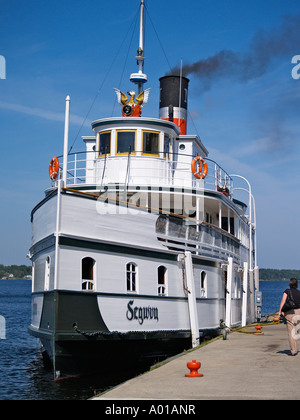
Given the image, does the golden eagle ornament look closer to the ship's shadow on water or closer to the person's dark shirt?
the ship's shadow on water

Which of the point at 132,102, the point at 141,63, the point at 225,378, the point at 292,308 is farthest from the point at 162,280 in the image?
the point at 141,63

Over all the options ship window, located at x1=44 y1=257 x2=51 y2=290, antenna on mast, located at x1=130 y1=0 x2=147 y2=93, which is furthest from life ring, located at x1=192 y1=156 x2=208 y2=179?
ship window, located at x1=44 y1=257 x2=51 y2=290

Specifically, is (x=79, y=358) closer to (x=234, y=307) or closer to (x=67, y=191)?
(x=67, y=191)

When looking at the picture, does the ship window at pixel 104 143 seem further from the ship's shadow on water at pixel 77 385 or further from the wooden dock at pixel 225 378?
the wooden dock at pixel 225 378

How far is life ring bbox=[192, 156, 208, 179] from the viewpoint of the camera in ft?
58.5

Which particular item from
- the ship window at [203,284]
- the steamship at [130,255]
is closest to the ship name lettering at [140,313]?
the steamship at [130,255]

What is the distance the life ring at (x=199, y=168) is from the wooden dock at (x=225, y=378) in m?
5.58

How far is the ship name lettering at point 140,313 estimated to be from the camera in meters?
13.6

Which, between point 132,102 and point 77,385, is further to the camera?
point 132,102

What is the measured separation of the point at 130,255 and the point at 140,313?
56.1 inches

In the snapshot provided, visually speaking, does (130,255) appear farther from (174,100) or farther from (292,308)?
(174,100)

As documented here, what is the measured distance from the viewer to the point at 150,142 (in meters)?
18.4

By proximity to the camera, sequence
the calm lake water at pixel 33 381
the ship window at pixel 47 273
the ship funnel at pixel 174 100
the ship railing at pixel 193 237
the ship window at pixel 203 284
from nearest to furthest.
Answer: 1. the calm lake water at pixel 33 381
2. the ship window at pixel 47 273
3. the ship railing at pixel 193 237
4. the ship window at pixel 203 284
5. the ship funnel at pixel 174 100

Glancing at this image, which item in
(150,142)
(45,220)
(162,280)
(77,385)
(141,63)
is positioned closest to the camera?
(77,385)
